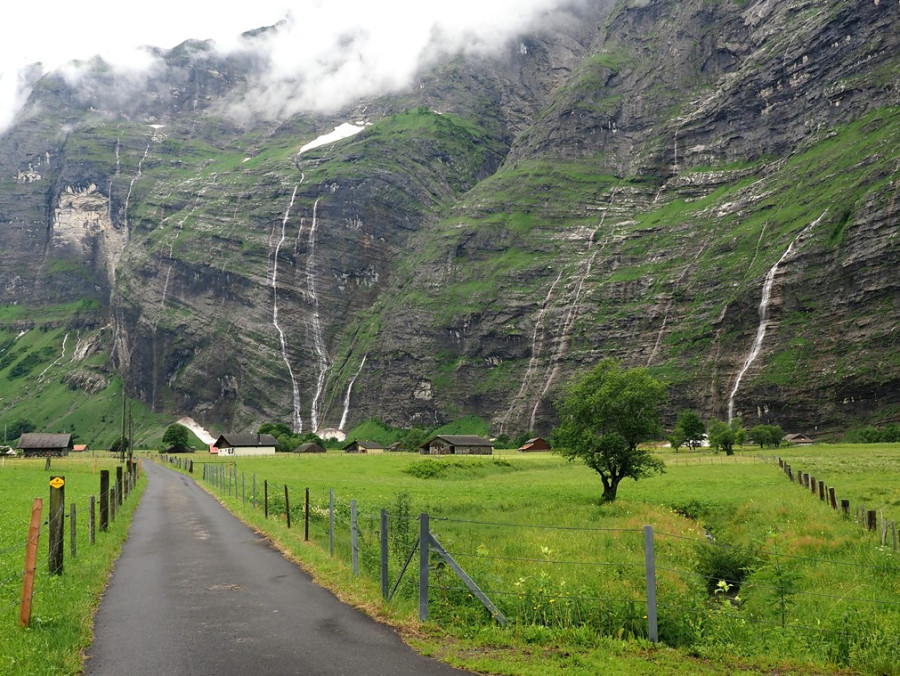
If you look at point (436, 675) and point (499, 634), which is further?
point (499, 634)

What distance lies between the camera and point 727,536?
26.2 meters

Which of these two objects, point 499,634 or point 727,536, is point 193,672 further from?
point 727,536

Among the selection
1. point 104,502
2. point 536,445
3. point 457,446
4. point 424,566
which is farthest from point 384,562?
point 536,445

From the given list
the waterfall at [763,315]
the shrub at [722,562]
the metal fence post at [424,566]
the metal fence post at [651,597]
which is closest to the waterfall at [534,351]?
the waterfall at [763,315]

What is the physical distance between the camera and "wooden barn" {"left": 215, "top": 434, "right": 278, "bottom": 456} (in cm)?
14112

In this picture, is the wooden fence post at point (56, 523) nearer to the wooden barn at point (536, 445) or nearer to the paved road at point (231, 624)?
the paved road at point (231, 624)

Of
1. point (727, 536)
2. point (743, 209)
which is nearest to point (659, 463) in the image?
point (727, 536)

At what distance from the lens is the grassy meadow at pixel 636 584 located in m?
10.2

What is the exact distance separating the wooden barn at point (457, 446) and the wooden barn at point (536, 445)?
10.1 meters

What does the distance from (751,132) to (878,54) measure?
3619cm

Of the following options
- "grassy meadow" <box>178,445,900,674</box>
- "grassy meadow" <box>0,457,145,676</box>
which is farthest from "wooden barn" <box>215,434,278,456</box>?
"grassy meadow" <box>0,457,145,676</box>

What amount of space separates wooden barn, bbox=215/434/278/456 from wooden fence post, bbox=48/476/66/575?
13009cm

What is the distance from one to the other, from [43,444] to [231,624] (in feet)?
447

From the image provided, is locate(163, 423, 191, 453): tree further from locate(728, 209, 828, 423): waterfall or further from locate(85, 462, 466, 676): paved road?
locate(85, 462, 466, 676): paved road
